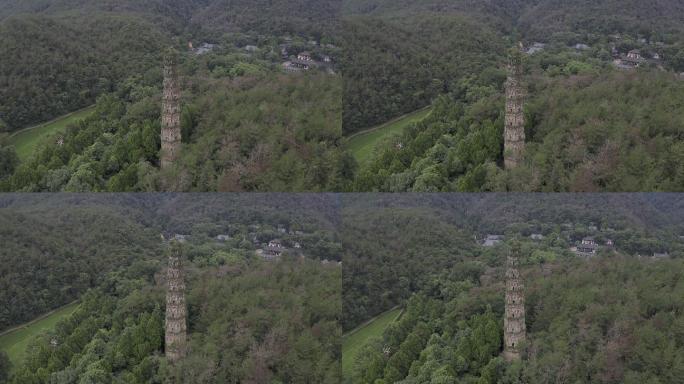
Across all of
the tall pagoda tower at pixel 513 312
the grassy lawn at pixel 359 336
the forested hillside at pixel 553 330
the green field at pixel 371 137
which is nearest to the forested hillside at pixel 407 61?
the green field at pixel 371 137

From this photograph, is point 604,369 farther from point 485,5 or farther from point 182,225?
point 182,225

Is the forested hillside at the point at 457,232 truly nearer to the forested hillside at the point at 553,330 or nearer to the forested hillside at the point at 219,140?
the forested hillside at the point at 553,330

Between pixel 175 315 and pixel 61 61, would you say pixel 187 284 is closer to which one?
pixel 175 315

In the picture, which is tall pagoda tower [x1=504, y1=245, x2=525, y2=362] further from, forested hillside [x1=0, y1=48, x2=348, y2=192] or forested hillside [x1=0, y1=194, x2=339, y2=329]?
forested hillside [x1=0, y1=48, x2=348, y2=192]

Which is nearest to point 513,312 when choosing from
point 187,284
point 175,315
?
point 187,284

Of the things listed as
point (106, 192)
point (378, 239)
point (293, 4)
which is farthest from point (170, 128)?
point (378, 239)
